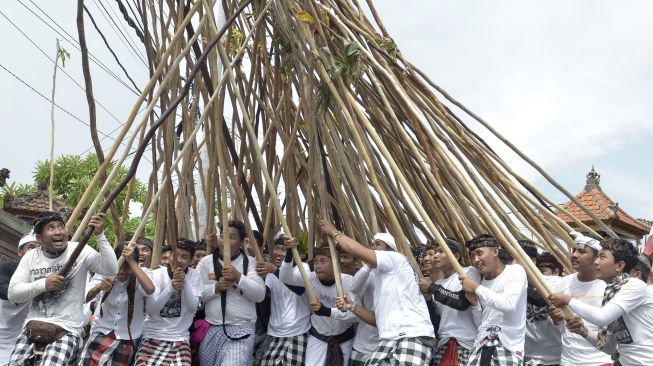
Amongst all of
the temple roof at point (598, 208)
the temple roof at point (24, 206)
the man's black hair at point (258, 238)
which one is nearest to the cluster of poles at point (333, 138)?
the man's black hair at point (258, 238)

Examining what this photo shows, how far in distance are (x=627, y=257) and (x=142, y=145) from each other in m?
2.59

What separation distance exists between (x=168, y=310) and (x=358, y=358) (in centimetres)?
120

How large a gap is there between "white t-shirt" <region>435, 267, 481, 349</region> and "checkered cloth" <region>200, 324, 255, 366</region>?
4.09 feet

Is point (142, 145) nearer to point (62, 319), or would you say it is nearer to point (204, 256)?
point (62, 319)

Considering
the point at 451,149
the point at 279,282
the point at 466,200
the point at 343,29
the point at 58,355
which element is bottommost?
the point at 58,355

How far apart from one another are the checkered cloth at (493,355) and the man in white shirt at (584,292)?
370mm

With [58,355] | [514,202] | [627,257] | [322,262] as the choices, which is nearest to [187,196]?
[322,262]

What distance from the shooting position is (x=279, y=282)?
481 cm

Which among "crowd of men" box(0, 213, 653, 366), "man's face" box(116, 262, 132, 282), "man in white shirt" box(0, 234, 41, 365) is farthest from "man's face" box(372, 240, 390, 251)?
"man in white shirt" box(0, 234, 41, 365)

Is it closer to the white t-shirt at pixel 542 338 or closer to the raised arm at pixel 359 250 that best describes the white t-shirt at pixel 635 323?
the white t-shirt at pixel 542 338

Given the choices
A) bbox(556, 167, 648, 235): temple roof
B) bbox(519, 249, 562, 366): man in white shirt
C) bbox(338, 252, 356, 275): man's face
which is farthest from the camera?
bbox(556, 167, 648, 235): temple roof

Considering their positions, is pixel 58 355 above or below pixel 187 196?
below

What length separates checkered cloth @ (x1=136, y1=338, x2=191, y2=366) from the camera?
441 centimetres

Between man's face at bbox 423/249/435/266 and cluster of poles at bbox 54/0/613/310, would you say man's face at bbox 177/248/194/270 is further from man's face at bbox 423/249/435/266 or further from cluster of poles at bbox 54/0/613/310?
man's face at bbox 423/249/435/266
